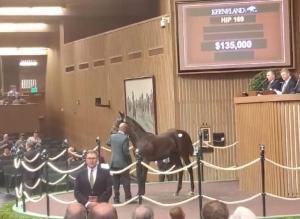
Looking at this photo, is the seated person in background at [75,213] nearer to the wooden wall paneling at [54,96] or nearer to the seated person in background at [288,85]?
the seated person in background at [288,85]

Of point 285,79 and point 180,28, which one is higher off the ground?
point 180,28

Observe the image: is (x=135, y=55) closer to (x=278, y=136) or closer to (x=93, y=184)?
(x=278, y=136)

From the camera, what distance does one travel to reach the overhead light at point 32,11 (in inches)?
1102

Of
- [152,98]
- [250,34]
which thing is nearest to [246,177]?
[250,34]

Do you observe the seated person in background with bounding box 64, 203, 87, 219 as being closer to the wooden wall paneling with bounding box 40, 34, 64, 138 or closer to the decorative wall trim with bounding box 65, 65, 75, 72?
the decorative wall trim with bounding box 65, 65, 75, 72

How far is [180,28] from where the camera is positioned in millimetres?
18141

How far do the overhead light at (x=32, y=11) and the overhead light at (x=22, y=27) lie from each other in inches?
91.6

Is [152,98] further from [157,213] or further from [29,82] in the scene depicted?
[29,82]

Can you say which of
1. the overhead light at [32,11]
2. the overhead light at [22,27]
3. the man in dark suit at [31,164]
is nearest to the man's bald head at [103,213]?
the man in dark suit at [31,164]

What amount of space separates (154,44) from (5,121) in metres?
12.8

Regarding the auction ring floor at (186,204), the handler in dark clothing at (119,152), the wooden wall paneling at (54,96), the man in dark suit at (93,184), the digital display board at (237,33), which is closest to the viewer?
the man in dark suit at (93,184)

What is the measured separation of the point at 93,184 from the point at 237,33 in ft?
31.1

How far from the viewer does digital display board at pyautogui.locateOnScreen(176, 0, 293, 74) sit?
17.7 meters

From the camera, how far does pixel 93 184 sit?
9.53 meters
